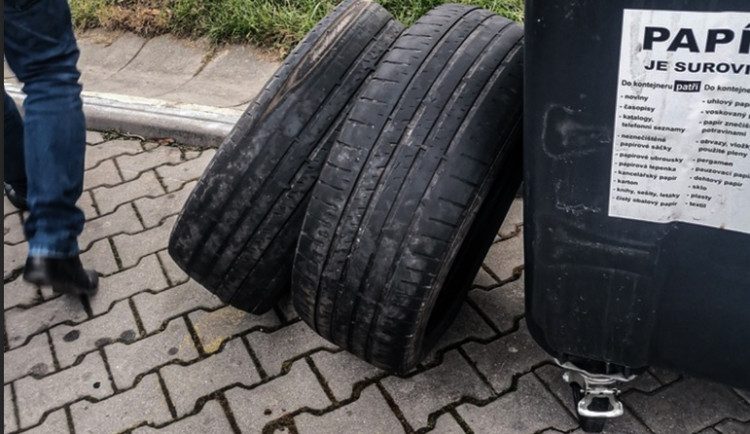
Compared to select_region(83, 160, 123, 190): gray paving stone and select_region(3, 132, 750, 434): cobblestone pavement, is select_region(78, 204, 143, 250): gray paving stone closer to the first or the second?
select_region(3, 132, 750, 434): cobblestone pavement

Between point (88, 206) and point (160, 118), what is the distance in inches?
22.7

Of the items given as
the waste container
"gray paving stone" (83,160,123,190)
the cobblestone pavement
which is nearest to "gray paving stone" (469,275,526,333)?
the cobblestone pavement

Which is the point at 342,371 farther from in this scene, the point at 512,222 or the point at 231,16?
the point at 231,16

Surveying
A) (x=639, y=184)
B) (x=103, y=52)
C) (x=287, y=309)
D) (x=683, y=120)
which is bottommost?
(x=287, y=309)

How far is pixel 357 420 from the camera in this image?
217 cm

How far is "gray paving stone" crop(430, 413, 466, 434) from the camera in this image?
2113 mm

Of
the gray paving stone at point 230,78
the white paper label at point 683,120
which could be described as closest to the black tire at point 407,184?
the white paper label at point 683,120

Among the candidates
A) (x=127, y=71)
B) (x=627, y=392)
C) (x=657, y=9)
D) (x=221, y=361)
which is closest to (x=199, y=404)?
(x=221, y=361)

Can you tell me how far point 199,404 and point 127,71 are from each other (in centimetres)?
237

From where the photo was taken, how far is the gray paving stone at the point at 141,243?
2824 millimetres

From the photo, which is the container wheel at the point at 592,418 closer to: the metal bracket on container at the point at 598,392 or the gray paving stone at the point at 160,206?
the metal bracket on container at the point at 598,392

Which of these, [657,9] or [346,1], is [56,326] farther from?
[657,9]

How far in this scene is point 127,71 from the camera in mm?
4086

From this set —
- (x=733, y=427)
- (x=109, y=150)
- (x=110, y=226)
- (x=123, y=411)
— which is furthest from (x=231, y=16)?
(x=733, y=427)
